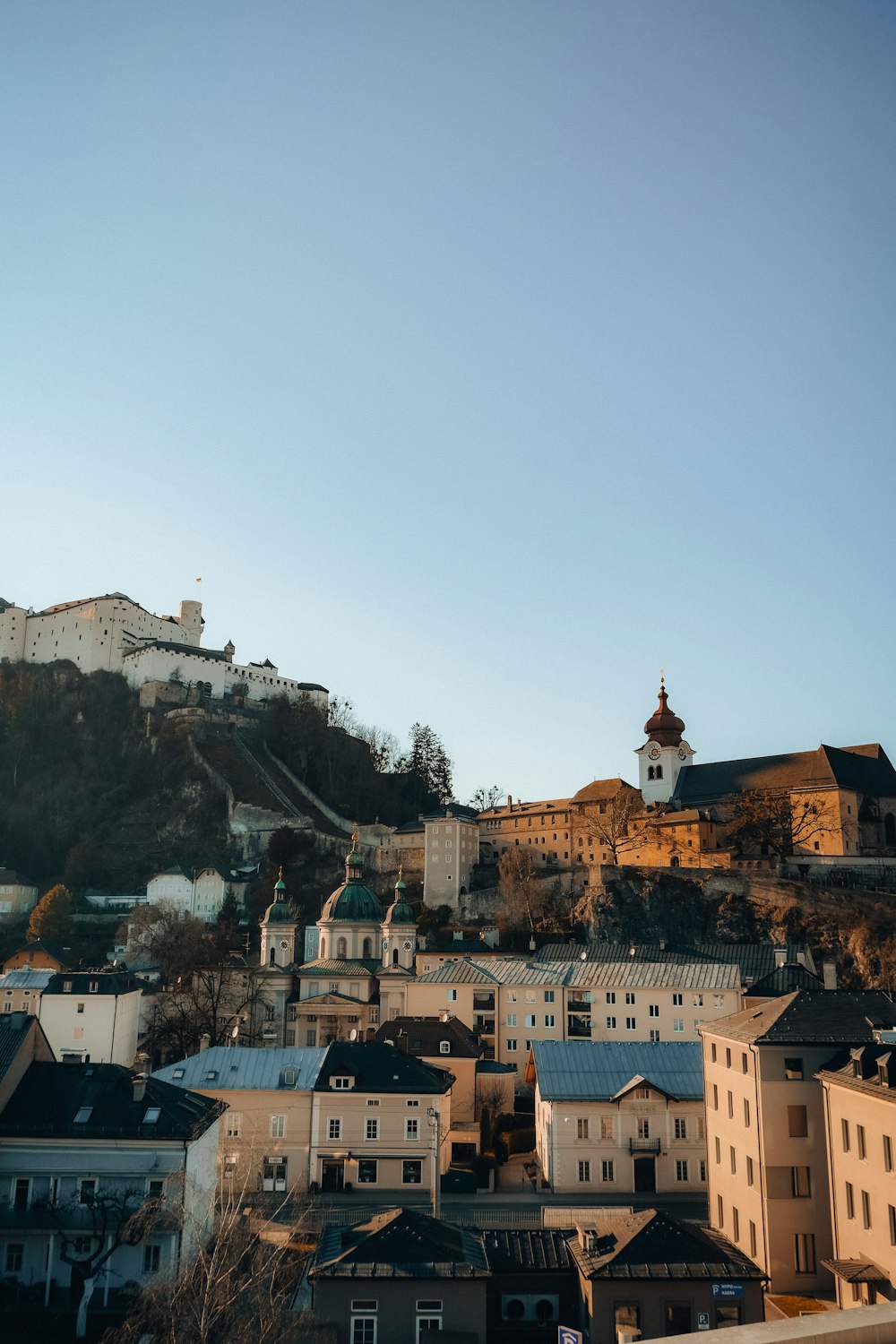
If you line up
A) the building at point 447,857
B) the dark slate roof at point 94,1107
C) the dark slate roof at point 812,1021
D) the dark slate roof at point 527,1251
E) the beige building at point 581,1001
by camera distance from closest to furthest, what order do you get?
the dark slate roof at point 527,1251 < the dark slate roof at point 94,1107 < the dark slate roof at point 812,1021 < the beige building at point 581,1001 < the building at point 447,857

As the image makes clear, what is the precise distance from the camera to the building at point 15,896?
306 ft

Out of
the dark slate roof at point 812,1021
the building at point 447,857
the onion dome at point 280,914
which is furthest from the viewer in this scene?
the building at point 447,857

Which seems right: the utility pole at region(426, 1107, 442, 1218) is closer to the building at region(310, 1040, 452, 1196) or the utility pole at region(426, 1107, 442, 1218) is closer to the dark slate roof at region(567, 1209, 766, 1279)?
the building at region(310, 1040, 452, 1196)

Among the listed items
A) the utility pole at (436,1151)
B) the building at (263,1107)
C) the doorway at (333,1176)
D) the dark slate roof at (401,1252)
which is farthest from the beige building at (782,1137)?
the building at (263,1107)

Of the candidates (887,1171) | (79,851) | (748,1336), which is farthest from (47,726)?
(748,1336)

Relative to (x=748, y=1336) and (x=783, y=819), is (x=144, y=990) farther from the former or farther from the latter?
(x=748, y=1336)

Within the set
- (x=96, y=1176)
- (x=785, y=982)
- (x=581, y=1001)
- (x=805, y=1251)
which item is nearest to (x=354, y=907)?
(x=581, y=1001)

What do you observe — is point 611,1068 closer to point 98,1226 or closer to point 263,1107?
point 263,1107

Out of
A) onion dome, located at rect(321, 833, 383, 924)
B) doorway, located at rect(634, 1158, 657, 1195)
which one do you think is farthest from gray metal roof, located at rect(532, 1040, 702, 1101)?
onion dome, located at rect(321, 833, 383, 924)

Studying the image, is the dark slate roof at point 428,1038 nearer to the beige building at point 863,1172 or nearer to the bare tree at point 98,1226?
the bare tree at point 98,1226

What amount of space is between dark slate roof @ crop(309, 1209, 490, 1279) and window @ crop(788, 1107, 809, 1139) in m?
9.39

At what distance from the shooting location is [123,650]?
12456 cm

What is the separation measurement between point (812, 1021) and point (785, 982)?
25336 millimetres

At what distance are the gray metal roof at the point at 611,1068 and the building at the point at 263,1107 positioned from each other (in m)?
9.20
